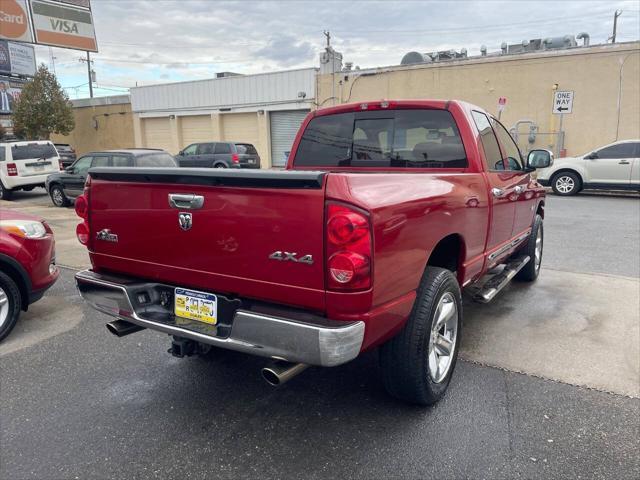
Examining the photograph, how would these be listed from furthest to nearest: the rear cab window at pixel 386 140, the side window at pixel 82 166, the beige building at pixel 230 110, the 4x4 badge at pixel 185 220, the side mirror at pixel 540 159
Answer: the beige building at pixel 230 110
the side window at pixel 82 166
the side mirror at pixel 540 159
the rear cab window at pixel 386 140
the 4x4 badge at pixel 185 220

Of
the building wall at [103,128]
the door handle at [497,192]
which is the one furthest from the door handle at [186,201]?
the building wall at [103,128]

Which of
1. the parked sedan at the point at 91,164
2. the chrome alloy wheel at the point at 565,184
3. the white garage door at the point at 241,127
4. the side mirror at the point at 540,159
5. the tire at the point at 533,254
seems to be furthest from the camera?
the white garage door at the point at 241,127

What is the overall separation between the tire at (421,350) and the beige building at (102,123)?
3272cm

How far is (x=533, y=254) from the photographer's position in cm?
568

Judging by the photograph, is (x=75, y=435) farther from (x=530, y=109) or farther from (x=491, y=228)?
(x=530, y=109)

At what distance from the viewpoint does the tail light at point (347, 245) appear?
2.29 meters

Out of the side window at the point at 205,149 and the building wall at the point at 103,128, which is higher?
the building wall at the point at 103,128

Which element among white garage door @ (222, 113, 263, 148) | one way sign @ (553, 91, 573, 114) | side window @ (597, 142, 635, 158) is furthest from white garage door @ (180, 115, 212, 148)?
side window @ (597, 142, 635, 158)

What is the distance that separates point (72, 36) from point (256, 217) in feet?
104

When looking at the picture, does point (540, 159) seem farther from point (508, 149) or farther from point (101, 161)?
point (101, 161)

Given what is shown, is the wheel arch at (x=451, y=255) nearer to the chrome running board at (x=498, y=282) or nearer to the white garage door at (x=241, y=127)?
the chrome running board at (x=498, y=282)

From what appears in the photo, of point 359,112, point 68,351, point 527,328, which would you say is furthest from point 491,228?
point 68,351

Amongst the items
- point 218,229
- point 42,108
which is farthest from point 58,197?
point 42,108

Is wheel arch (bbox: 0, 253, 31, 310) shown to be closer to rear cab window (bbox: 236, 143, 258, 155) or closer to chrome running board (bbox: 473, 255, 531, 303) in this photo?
chrome running board (bbox: 473, 255, 531, 303)
